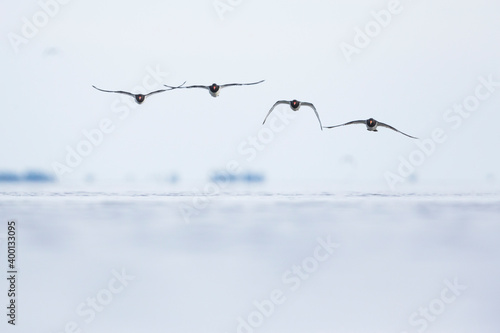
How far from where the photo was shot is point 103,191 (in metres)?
22.3

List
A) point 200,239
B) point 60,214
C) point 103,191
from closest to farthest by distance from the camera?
point 200,239 → point 60,214 → point 103,191

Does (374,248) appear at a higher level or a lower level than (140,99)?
lower

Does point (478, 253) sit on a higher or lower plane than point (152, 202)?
lower

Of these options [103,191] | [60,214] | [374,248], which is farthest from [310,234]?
[103,191]

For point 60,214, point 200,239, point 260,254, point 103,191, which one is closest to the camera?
point 260,254

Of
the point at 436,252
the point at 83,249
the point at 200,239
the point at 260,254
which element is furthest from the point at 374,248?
the point at 83,249

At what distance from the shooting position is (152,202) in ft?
68.4

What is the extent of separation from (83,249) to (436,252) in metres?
6.49

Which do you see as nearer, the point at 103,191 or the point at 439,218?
the point at 439,218

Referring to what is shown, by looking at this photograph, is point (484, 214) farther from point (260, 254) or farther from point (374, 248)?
point (260, 254)

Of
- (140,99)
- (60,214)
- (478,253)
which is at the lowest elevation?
(478,253)

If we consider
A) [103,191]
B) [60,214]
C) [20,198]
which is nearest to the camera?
[60,214]

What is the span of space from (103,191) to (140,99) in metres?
6.91

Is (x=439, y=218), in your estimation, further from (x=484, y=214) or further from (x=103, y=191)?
(x=103, y=191)
